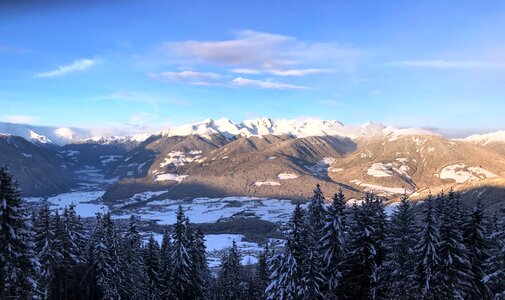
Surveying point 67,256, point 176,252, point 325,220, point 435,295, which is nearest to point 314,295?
point 325,220

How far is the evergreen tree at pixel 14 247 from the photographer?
102 ft

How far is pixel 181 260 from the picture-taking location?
5112cm

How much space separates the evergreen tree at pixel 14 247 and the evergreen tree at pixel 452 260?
33249 mm

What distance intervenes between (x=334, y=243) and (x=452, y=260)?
1013 centimetres

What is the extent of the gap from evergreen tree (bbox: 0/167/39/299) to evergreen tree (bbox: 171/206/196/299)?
19650 millimetres

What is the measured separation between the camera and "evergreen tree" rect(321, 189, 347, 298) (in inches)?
1597

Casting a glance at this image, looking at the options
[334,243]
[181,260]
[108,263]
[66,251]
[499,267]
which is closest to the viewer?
[499,267]

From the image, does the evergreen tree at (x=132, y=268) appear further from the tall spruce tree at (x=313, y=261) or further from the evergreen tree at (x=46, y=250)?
the tall spruce tree at (x=313, y=261)

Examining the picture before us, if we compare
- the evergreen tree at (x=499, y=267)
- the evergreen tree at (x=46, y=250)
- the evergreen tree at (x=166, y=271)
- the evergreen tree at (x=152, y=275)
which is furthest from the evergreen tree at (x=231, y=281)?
the evergreen tree at (x=499, y=267)

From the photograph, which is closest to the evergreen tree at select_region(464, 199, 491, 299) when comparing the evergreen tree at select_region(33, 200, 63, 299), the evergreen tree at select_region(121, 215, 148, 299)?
the evergreen tree at select_region(121, 215, 148, 299)

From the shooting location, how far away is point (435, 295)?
37.9 meters

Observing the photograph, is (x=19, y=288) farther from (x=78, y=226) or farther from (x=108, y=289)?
(x=78, y=226)

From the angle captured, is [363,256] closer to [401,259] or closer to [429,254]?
[401,259]

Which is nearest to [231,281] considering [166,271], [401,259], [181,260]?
[166,271]
